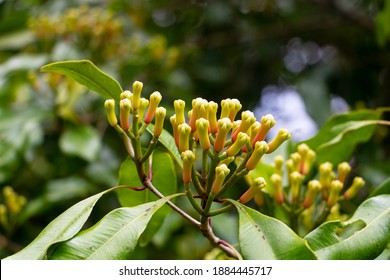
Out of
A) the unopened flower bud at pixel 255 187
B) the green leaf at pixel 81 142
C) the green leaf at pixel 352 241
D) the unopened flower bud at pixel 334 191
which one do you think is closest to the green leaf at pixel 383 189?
the unopened flower bud at pixel 334 191

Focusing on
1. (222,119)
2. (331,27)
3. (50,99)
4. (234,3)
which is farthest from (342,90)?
(222,119)

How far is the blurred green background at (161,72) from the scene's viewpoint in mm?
2359

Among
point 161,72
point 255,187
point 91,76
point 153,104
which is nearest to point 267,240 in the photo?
point 255,187

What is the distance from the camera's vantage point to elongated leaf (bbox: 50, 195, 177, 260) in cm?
102

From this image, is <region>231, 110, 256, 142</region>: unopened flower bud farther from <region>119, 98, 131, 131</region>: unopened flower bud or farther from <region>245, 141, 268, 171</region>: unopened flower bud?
<region>119, 98, 131, 131</region>: unopened flower bud

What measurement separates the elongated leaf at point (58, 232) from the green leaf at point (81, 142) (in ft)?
3.68

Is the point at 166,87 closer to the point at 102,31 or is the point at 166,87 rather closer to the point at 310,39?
the point at 102,31

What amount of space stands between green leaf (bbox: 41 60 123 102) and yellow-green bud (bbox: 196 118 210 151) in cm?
21

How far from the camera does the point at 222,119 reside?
1102 mm

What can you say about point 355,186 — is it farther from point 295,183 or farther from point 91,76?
point 91,76

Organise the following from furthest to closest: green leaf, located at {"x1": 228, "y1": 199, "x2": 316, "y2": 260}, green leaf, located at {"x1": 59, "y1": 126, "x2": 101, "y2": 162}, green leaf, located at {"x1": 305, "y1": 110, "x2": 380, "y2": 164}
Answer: green leaf, located at {"x1": 59, "y1": 126, "x2": 101, "y2": 162} → green leaf, located at {"x1": 305, "y1": 110, "x2": 380, "y2": 164} → green leaf, located at {"x1": 228, "y1": 199, "x2": 316, "y2": 260}

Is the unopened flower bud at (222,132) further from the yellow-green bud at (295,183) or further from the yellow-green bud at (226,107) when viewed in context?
the yellow-green bud at (295,183)

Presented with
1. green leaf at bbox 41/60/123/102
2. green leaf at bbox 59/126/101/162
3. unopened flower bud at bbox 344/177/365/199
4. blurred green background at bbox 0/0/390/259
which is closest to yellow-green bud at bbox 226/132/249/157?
green leaf at bbox 41/60/123/102

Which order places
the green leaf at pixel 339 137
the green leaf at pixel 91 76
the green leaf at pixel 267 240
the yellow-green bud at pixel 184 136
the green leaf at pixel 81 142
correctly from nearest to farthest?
1. the green leaf at pixel 267 240
2. the yellow-green bud at pixel 184 136
3. the green leaf at pixel 91 76
4. the green leaf at pixel 339 137
5. the green leaf at pixel 81 142
